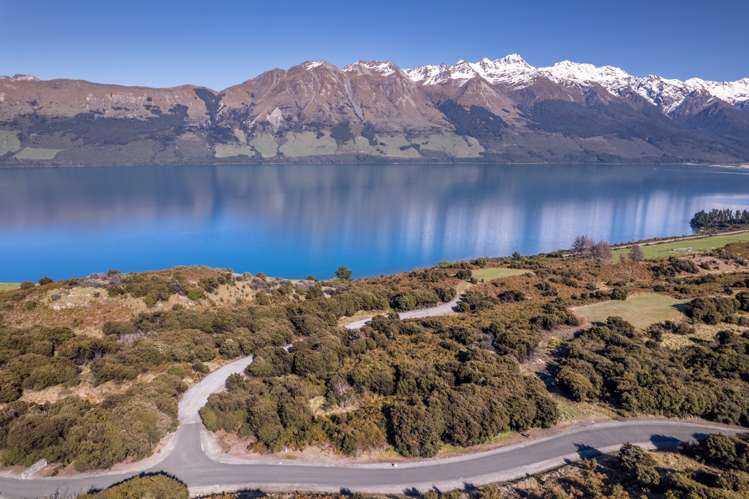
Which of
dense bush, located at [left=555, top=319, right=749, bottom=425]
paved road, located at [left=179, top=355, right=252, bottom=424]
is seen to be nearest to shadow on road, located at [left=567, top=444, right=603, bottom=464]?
dense bush, located at [left=555, top=319, right=749, bottom=425]

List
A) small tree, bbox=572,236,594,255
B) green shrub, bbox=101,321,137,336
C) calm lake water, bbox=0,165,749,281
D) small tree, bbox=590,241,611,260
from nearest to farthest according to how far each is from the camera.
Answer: green shrub, bbox=101,321,137,336 → small tree, bbox=590,241,611,260 → small tree, bbox=572,236,594,255 → calm lake water, bbox=0,165,749,281

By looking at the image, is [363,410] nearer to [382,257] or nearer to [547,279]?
[547,279]

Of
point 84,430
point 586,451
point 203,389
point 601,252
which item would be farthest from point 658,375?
point 601,252

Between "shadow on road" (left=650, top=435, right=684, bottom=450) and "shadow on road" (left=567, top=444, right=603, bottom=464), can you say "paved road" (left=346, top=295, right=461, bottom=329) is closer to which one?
"shadow on road" (left=567, top=444, right=603, bottom=464)

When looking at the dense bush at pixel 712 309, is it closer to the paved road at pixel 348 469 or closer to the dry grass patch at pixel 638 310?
the dry grass patch at pixel 638 310

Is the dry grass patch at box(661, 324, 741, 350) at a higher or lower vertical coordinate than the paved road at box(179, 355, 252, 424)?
higher

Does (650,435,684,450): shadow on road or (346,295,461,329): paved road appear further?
(346,295,461,329): paved road

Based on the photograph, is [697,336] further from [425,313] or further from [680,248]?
[680,248]

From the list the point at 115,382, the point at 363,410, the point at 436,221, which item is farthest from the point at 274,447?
the point at 436,221
